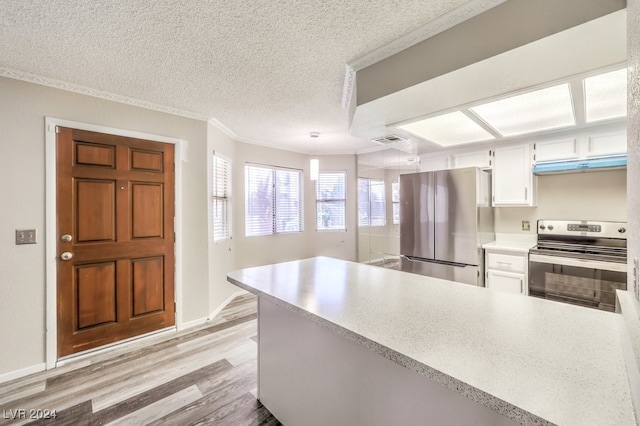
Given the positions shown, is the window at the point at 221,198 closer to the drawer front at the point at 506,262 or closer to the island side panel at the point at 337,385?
the island side panel at the point at 337,385

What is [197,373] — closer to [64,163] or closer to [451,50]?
[64,163]

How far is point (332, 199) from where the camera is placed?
206 inches

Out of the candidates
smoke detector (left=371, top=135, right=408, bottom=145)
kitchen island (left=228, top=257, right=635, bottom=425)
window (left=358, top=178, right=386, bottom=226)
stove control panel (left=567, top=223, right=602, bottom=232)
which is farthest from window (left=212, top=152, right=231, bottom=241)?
stove control panel (left=567, top=223, right=602, bottom=232)

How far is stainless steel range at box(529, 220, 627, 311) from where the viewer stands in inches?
97.4

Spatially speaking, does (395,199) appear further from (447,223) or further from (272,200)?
(272,200)

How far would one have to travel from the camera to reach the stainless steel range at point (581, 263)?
2475mm

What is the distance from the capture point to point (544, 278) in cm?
281

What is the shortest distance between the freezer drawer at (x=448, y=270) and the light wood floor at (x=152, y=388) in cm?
219

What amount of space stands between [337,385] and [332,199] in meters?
4.02

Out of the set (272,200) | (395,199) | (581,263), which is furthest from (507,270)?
(272,200)

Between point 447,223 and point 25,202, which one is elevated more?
point 25,202

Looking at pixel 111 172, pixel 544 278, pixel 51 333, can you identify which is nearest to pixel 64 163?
pixel 111 172

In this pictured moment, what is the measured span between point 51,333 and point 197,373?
1.36 meters

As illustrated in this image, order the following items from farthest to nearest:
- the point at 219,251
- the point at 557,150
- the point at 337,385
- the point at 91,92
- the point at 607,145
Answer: the point at 219,251 → the point at 557,150 → the point at 607,145 → the point at 91,92 → the point at 337,385
